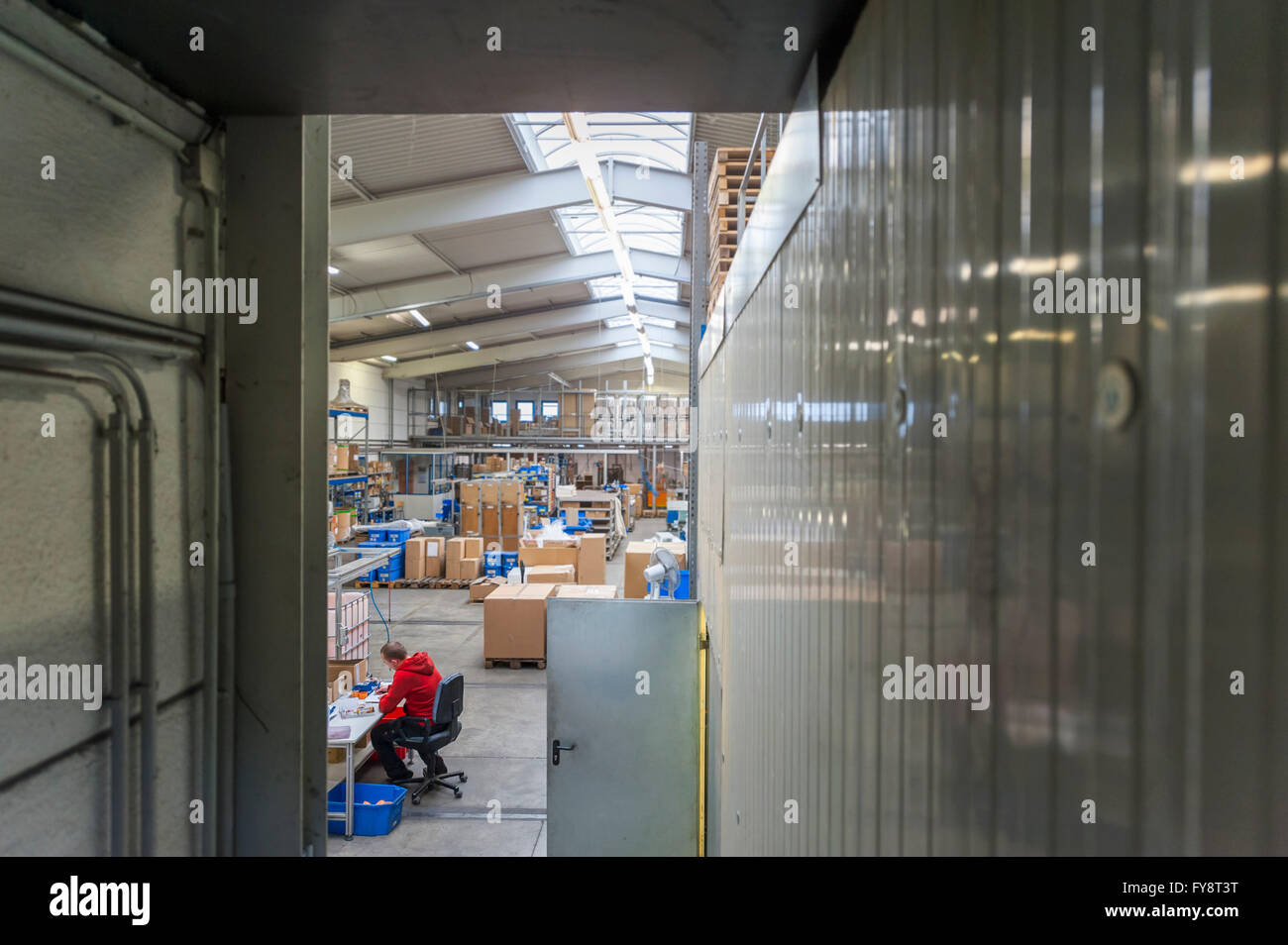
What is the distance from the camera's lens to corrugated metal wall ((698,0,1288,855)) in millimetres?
677

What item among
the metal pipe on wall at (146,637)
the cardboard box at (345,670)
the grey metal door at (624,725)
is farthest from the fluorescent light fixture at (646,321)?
the metal pipe on wall at (146,637)

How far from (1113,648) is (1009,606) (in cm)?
19

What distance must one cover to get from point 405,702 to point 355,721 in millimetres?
635

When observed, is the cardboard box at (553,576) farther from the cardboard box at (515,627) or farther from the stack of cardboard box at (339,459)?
the stack of cardboard box at (339,459)

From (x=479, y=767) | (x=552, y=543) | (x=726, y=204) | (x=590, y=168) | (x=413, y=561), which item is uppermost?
(x=590, y=168)

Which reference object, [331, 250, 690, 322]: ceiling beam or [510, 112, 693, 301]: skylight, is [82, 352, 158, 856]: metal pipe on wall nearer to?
[510, 112, 693, 301]: skylight

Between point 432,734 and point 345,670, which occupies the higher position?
point 345,670

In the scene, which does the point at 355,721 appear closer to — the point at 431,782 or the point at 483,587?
the point at 431,782

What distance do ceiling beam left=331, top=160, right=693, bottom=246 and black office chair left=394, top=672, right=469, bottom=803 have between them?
7707 millimetres

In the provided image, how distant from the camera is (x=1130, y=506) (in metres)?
0.78

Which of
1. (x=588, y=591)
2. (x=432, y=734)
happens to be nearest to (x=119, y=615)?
(x=432, y=734)

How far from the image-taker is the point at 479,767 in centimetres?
876

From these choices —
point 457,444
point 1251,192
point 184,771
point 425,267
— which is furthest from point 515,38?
point 457,444

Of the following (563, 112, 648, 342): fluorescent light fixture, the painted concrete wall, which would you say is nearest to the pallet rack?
(563, 112, 648, 342): fluorescent light fixture
